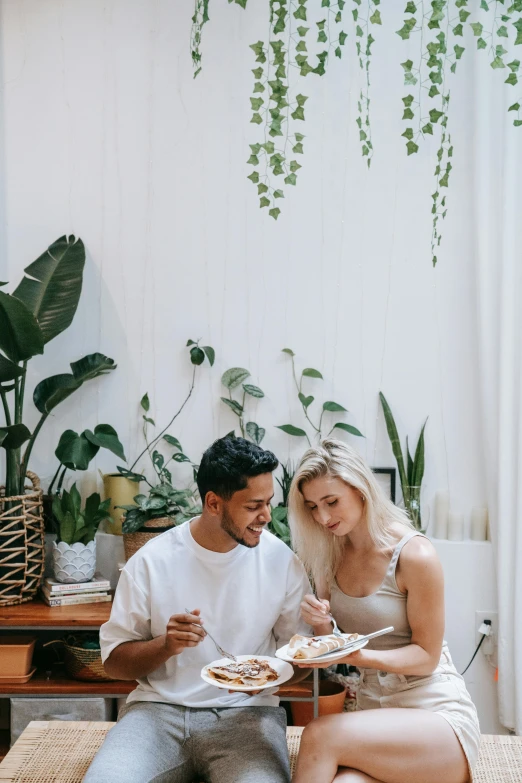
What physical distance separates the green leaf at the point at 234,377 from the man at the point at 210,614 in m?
1.03

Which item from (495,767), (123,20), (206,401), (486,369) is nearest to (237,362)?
(206,401)

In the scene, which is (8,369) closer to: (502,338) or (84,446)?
(84,446)

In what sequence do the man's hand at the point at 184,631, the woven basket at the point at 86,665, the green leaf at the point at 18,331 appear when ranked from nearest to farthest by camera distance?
the man's hand at the point at 184,631, the green leaf at the point at 18,331, the woven basket at the point at 86,665

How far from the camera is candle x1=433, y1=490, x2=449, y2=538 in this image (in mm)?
3055

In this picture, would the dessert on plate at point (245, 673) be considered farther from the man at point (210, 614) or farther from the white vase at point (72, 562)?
the white vase at point (72, 562)

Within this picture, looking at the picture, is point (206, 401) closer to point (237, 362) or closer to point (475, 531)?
point (237, 362)

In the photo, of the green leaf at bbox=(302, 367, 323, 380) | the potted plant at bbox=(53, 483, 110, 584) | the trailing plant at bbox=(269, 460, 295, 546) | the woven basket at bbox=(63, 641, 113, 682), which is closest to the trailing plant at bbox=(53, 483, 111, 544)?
the potted plant at bbox=(53, 483, 110, 584)

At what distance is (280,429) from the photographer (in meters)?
3.12

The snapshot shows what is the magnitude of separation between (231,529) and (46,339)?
4.07 ft

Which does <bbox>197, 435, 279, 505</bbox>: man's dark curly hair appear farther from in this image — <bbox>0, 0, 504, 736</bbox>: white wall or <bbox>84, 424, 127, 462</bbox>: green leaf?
<bbox>0, 0, 504, 736</bbox>: white wall

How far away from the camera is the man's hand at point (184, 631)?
1.81 m

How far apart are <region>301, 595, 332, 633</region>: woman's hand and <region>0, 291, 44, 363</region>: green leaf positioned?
4.42ft

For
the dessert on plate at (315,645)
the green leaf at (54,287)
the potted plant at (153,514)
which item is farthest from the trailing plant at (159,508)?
the dessert on plate at (315,645)

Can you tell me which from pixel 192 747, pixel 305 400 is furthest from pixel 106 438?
pixel 192 747
